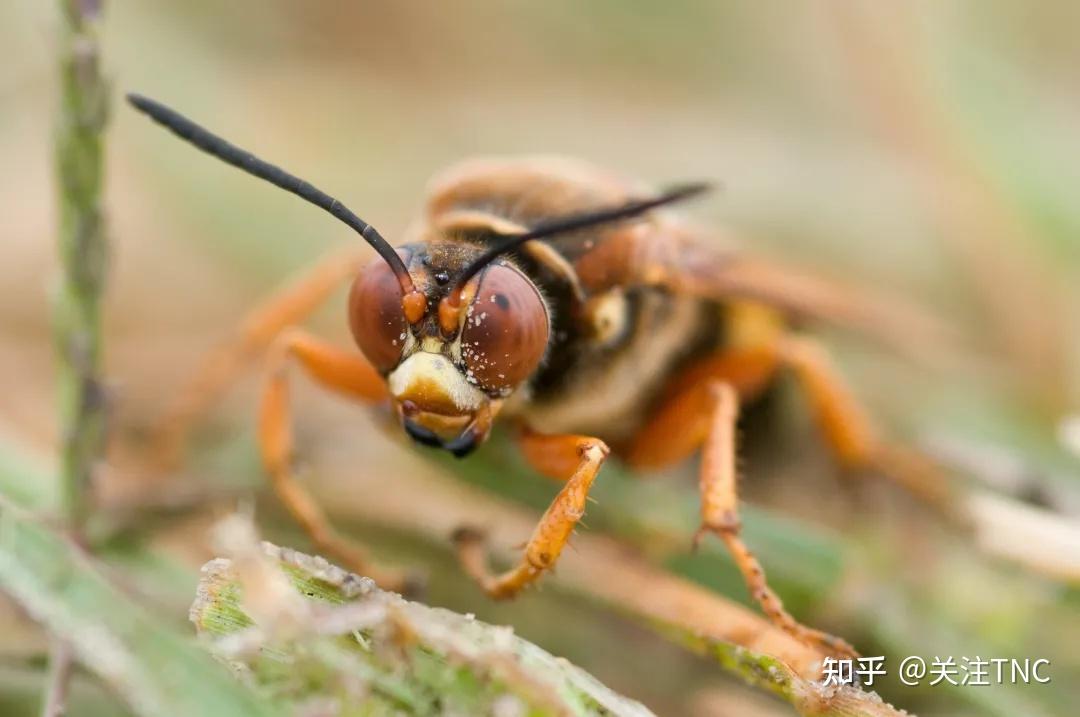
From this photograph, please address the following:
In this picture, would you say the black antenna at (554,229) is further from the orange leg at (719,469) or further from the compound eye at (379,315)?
the orange leg at (719,469)

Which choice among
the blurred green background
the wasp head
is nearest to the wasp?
the wasp head

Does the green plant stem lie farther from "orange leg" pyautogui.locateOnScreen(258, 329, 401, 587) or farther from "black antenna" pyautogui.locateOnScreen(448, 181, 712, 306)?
"black antenna" pyautogui.locateOnScreen(448, 181, 712, 306)

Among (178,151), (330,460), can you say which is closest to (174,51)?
(178,151)

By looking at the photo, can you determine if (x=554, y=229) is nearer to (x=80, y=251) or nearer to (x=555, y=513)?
(x=555, y=513)

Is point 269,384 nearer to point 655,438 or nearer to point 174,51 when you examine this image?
point 655,438

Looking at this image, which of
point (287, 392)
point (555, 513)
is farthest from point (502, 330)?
point (287, 392)
